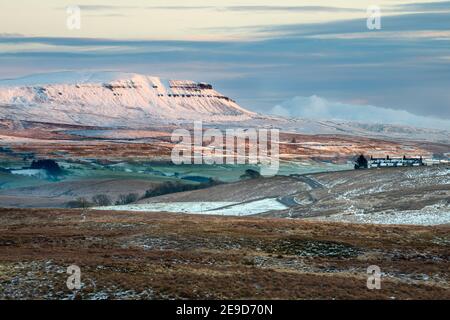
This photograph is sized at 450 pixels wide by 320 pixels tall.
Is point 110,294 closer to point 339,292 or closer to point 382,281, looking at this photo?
point 339,292

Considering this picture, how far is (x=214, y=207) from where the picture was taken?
129125 mm

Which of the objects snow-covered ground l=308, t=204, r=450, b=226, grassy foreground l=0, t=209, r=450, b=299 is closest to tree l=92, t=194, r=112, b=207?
snow-covered ground l=308, t=204, r=450, b=226

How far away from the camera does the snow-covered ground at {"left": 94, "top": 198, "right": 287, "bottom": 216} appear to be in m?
120

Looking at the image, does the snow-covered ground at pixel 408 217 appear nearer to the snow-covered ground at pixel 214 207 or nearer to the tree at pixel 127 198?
the snow-covered ground at pixel 214 207

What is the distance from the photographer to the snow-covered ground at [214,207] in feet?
393

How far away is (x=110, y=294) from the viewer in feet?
127

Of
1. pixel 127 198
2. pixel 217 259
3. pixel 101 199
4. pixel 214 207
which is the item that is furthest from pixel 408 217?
pixel 101 199

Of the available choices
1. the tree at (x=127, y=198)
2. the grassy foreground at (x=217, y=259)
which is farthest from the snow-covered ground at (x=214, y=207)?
the grassy foreground at (x=217, y=259)

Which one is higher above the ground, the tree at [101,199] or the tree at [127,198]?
the tree at [127,198]

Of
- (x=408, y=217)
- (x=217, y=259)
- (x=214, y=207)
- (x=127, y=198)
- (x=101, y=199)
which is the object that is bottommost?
(x=101, y=199)

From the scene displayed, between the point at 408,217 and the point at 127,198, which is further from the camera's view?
the point at 127,198

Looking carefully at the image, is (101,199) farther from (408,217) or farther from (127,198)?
(408,217)

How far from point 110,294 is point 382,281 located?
13.6 meters
